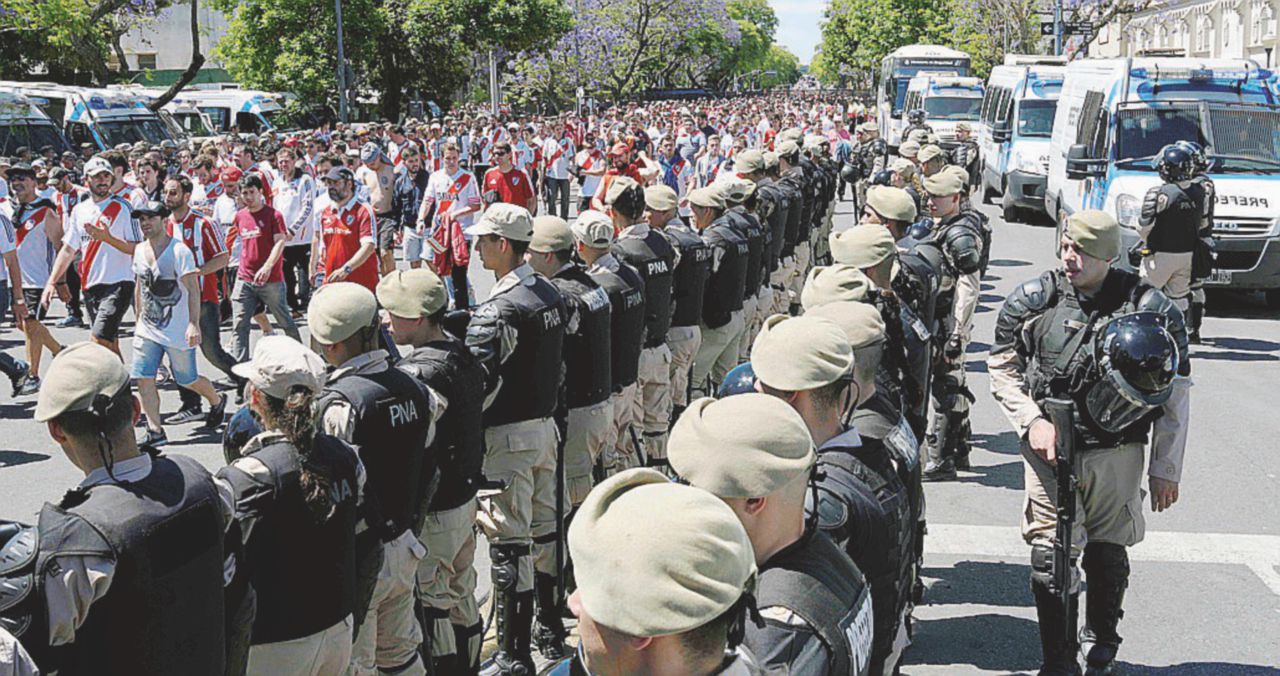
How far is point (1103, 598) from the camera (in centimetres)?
543

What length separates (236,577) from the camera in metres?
3.84

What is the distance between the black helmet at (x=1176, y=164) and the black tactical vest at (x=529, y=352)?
7.27 metres

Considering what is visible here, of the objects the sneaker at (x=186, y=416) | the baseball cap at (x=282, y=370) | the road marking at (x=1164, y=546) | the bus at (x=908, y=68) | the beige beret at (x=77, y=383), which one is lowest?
the road marking at (x=1164, y=546)

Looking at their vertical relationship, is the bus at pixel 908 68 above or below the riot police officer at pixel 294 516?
above

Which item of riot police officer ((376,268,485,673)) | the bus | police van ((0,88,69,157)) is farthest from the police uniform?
the bus

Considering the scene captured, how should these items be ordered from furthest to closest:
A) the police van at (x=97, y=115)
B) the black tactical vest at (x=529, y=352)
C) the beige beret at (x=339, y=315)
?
the police van at (x=97, y=115) < the black tactical vest at (x=529, y=352) < the beige beret at (x=339, y=315)

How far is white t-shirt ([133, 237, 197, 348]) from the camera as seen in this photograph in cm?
928

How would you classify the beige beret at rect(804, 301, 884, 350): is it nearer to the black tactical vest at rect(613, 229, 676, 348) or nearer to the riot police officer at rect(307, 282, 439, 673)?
the riot police officer at rect(307, 282, 439, 673)

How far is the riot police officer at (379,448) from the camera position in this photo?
453cm

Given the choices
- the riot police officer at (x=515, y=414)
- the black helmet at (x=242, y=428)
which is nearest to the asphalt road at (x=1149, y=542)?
the riot police officer at (x=515, y=414)

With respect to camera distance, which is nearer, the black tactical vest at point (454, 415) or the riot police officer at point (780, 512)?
the riot police officer at point (780, 512)

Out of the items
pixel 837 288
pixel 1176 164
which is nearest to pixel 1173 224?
pixel 1176 164

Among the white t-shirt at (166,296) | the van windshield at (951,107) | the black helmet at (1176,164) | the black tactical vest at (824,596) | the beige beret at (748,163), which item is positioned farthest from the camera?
the van windshield at (951,107)

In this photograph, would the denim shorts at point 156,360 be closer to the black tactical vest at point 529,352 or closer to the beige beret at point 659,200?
the beige beret at point 659,200
